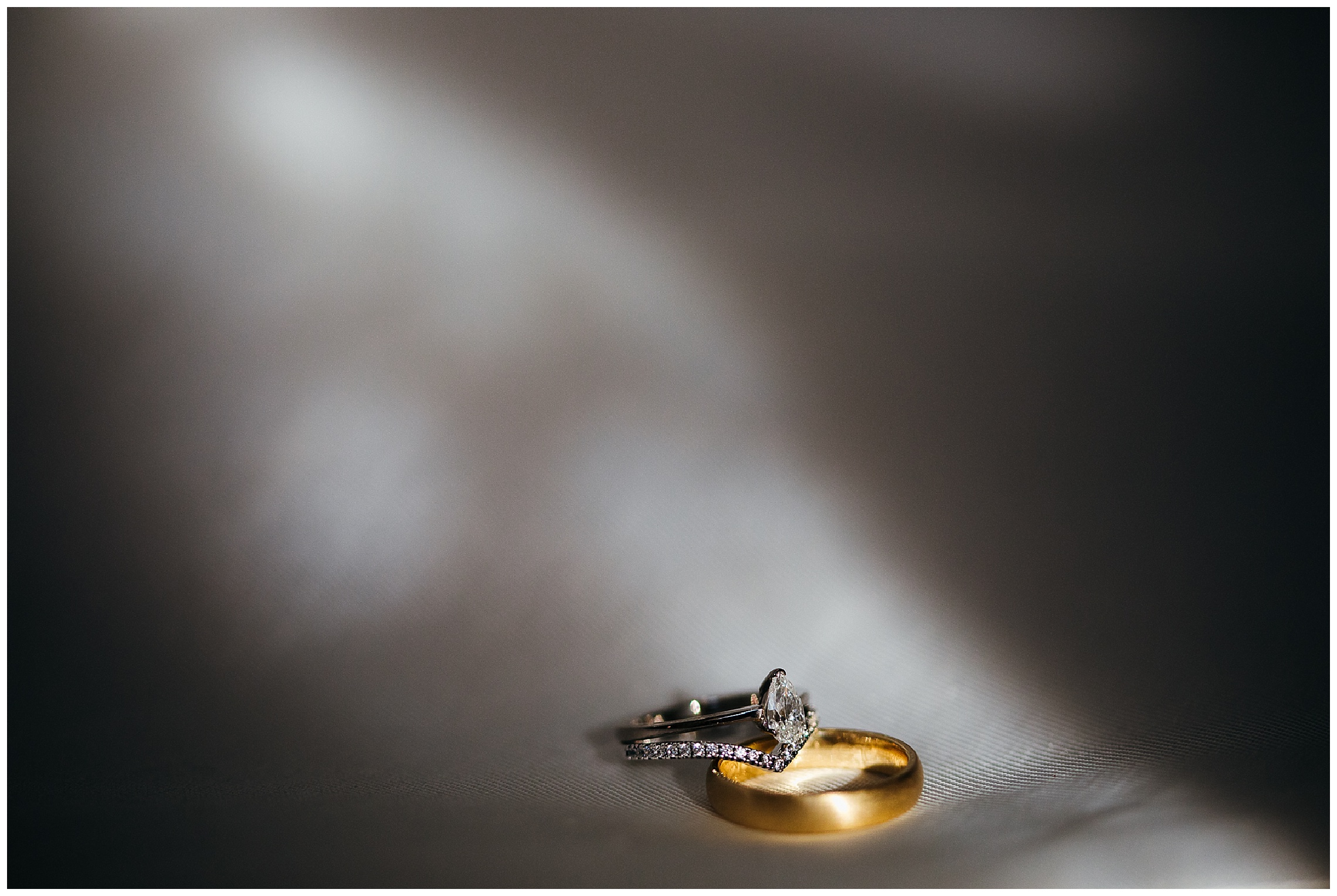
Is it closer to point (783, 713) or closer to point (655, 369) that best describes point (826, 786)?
point (783, 713)

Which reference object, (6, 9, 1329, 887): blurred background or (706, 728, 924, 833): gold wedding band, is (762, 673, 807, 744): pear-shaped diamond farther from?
(6, 9, 1329, 887): blurred background

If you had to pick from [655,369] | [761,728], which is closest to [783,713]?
[761,728]

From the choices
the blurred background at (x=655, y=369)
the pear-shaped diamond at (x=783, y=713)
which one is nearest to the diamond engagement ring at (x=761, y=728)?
the pear-shaped diamond at (x=783, y=713)

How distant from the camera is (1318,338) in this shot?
52.7 inches

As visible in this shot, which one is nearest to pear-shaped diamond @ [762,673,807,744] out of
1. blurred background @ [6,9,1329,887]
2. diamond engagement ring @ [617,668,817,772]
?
diamond engagement ring @ [617,668,817,772]

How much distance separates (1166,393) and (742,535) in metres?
0.61

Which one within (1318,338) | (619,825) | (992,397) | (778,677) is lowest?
(619,825)

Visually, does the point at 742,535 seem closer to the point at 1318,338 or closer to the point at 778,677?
the point at 778,677

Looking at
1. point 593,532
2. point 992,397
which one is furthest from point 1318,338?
point 593,532

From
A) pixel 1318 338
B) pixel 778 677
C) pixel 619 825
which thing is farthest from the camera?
pixel 1318 338

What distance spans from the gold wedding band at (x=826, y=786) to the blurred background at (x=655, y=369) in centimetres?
8

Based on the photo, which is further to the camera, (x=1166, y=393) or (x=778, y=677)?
(x=1166, y=393)

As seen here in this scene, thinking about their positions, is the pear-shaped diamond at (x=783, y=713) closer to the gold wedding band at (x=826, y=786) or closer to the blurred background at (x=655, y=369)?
the gold wedding band at (x=826, y=786)

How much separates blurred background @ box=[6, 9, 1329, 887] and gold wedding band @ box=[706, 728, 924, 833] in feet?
0.26
